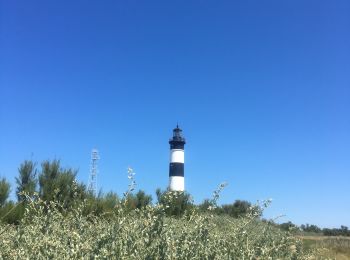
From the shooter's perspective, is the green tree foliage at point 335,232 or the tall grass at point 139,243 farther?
the green tree foliage at point 335,232

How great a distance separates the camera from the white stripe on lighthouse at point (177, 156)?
42906 millimetres

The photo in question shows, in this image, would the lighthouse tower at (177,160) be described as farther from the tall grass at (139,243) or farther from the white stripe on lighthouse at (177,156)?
the tall grass at (139,243)

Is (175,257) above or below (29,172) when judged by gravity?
below

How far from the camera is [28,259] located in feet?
10.3

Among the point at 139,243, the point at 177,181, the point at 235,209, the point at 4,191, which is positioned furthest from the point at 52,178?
the point at 177,181

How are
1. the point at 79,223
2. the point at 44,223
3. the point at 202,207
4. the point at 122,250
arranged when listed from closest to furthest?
the point at 122,250
the point at 79,223
the point at 44,223
the point at 202,207

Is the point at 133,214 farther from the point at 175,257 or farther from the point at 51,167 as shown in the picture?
the point at 51,167

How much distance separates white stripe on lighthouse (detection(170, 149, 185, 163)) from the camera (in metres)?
42.9

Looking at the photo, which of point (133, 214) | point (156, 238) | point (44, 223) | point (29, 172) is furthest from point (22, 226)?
point (29, 172)

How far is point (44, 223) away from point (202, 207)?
60.0 inches

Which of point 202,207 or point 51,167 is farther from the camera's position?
point 51,167

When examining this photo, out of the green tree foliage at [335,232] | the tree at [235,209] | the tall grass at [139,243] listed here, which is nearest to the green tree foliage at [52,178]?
the tree at [235,209]

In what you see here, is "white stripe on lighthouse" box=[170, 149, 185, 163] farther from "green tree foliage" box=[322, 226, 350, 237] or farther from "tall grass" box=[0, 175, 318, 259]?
"tall grass" box=[0, 175, 318, 259]

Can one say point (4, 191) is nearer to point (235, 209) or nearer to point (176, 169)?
point (235, 209)
